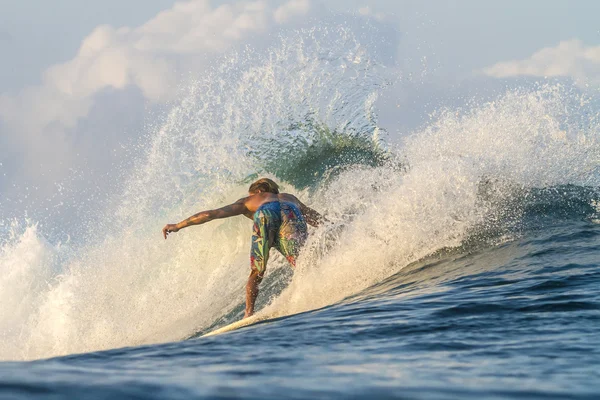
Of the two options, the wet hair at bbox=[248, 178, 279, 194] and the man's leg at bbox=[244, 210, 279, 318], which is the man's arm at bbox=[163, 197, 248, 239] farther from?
the man's leg at bbox=[244, 210, 279, 318]

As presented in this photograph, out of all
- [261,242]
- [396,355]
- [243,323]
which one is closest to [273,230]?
[261,242]

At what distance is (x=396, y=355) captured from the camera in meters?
2.89

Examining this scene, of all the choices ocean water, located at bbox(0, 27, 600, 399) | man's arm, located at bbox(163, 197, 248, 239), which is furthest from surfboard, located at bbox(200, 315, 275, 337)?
man's arm, located at bbox(163, 197, 248, 239)

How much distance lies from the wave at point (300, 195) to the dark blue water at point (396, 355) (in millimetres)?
1915

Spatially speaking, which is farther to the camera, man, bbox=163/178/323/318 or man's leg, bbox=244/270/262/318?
man, bbox=163/178/323/318

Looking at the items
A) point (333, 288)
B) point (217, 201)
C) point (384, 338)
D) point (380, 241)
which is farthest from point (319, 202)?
point (384, 338)

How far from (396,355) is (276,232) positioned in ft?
15.5

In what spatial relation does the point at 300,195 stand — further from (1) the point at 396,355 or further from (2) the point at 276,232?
(1) the point at 396,355

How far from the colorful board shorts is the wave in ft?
0.82

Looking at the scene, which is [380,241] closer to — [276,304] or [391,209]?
[391,209]

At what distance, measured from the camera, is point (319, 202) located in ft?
35.1

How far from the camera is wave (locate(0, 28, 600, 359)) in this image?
7.74 m

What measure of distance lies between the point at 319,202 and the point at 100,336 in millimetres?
4196

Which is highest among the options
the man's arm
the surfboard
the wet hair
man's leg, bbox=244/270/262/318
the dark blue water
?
the wet hair
